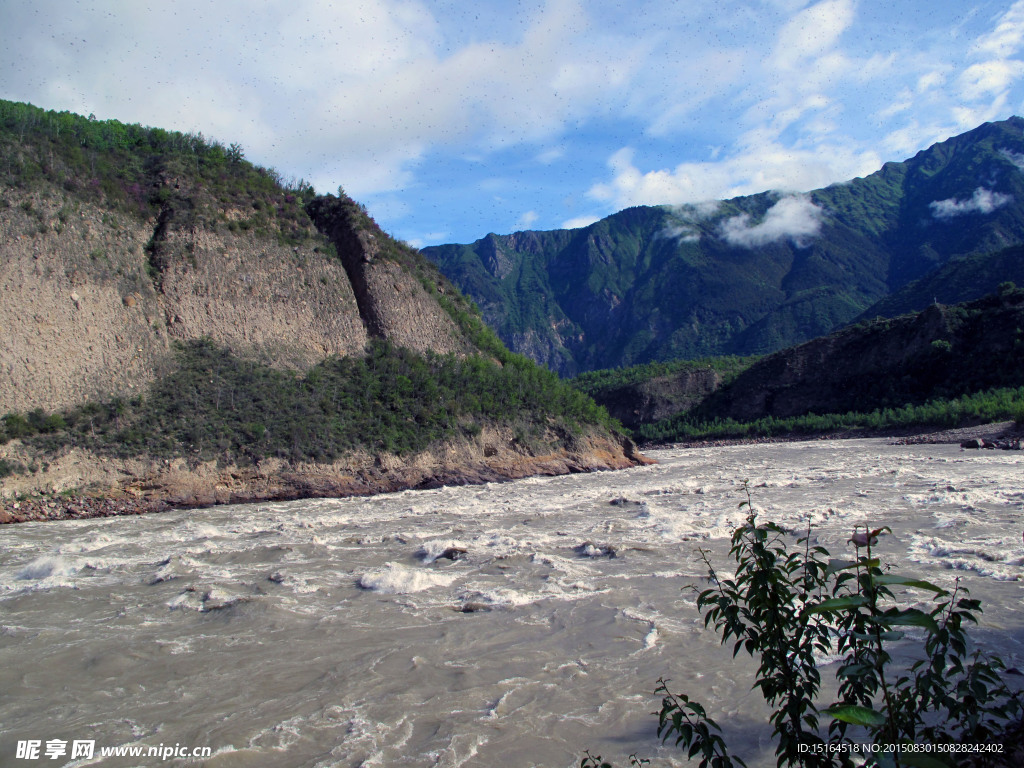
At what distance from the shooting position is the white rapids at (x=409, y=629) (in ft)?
17.0

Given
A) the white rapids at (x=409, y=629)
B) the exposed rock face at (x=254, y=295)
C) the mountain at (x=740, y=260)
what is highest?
the mountain at (x=740, y=260)

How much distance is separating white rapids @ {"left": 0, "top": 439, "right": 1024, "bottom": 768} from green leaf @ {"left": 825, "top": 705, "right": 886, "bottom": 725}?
11.2 ft

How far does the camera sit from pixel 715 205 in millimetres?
173125

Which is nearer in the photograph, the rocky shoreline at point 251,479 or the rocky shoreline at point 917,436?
the rocky shoreline at point 251,479

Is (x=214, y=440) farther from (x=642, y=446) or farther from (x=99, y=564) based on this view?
(x=642, y=446)

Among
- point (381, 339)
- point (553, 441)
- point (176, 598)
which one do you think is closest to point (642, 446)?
→ point (553, 441)

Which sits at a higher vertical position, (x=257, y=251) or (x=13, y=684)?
(x=257, y=251)

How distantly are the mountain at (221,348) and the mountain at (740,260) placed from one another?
93.8 meters

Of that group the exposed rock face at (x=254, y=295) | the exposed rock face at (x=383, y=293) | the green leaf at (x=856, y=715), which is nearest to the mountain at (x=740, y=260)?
the exposed rock face at (x=383, y=293)

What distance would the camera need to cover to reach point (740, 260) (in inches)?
5896


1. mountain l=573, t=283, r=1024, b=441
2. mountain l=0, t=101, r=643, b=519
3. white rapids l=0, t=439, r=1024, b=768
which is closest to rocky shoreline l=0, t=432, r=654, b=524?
mountain l=0, t=101, r=643, b=519

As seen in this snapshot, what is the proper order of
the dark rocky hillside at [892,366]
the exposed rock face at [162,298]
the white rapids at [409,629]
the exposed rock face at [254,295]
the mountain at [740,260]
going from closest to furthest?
1. the white rapids at [409,629]
2. the exposed rock face at [162,298]
3. the exposed rock face at [254,295]
4. the dark rocky hillside at [892,366]
5. the mountain at [740,260]

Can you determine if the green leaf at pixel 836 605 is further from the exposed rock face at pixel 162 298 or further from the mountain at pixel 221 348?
the exposed rock face at pixel 162 298

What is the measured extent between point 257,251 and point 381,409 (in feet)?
37.0
